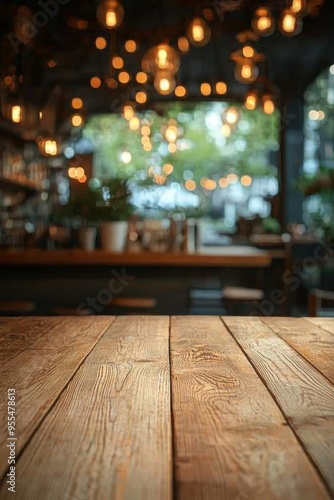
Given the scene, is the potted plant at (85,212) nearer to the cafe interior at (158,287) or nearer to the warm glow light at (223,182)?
the cafe interior at (158,287)

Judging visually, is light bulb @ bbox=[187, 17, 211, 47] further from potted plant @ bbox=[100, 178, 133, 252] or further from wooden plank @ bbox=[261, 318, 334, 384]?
wooden plank @ bbox=[261, 318, 334, 384]

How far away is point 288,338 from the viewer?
190cm

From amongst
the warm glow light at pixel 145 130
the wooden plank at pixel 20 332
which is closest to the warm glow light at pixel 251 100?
the warm glow light at pixel 145 130

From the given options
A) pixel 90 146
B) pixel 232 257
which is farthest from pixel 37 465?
pixel 90 146

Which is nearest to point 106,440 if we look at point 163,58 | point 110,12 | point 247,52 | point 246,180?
point 110,12

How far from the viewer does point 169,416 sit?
1.07 meters

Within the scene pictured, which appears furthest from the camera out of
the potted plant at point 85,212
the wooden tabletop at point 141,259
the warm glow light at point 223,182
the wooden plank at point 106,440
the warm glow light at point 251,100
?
the warm glow light at point 223,182

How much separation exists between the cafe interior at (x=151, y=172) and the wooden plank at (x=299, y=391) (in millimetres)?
2711

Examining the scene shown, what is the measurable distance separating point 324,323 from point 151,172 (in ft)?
22.3

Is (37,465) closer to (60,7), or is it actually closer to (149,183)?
(149,183)

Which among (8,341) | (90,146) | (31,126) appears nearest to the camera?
(8,341)

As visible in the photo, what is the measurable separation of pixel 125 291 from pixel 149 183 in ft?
3.02

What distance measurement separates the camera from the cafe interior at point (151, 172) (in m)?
4.84

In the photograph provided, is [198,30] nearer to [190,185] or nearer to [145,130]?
[145,130]
